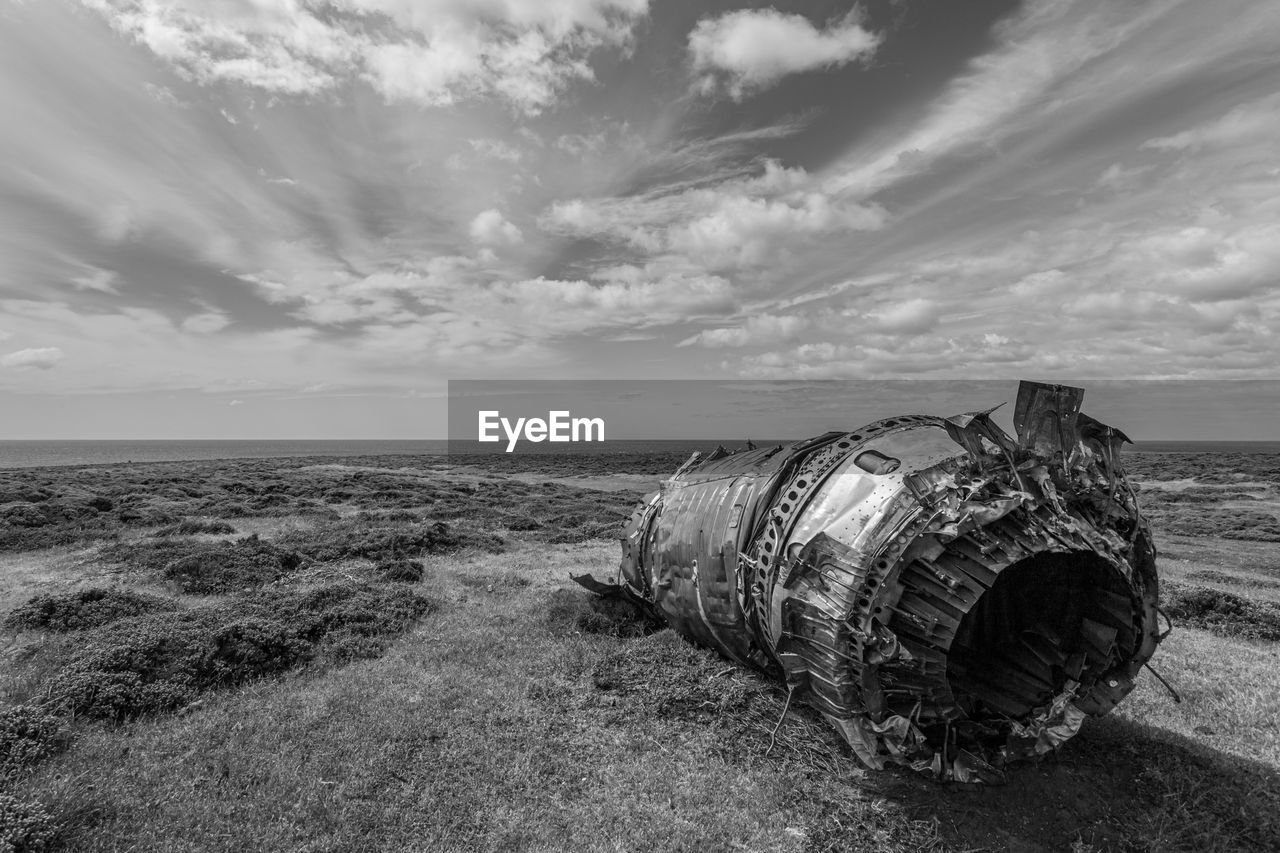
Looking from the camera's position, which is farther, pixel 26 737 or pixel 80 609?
pixel 80 609

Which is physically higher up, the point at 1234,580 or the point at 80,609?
the point at 80,609

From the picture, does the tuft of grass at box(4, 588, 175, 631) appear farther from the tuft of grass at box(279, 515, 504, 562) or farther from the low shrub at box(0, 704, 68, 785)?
the tuft of grass at box(279, 515, 504, 562)

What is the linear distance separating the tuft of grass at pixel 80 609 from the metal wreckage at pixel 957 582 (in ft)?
38.3

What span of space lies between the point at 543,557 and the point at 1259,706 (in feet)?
52.1

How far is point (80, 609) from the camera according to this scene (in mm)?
11891

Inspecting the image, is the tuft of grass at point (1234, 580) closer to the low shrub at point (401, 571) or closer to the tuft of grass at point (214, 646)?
the tuft of grass at point (214, 646)

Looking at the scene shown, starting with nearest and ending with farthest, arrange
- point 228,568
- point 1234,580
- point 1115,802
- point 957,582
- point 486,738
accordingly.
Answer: point 957,582, point 1115,802, point 486,738, point 228,568, point 1234,580

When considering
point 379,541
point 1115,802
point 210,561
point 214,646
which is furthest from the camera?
point 379,541

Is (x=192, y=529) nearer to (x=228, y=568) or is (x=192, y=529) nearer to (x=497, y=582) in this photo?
(x=228, y=568)

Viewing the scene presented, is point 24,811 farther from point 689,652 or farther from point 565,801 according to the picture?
point 689,652

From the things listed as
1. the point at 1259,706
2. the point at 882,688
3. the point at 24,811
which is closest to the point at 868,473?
the point at 882,688

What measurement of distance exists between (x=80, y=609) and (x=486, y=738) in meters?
Result: 9.20

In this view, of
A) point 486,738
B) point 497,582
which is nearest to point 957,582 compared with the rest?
point 486,738

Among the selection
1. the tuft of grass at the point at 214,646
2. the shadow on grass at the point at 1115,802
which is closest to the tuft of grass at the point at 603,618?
the tuft of grass at the point at 214,646
